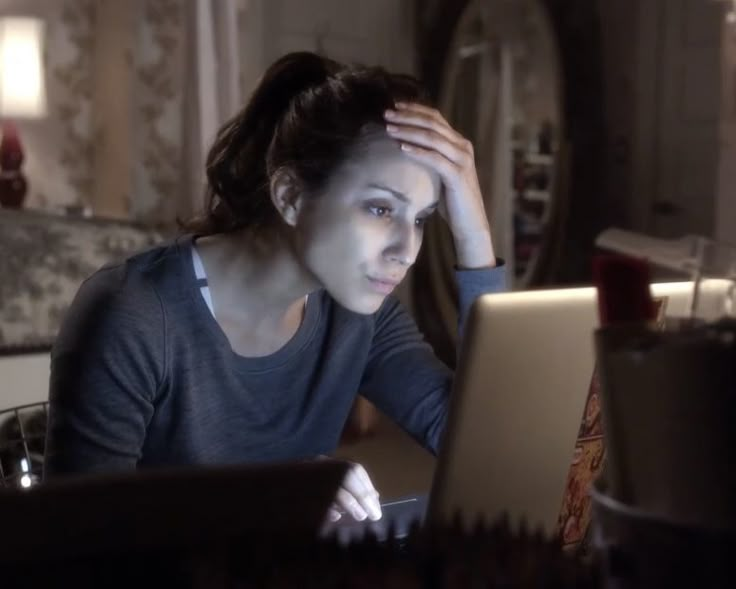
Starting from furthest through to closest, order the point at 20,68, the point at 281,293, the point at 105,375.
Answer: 1. the point at 20,68
2. the point at 281,293
3. the point at 105,375

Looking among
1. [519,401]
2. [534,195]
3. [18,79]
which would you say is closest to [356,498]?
[519,401]

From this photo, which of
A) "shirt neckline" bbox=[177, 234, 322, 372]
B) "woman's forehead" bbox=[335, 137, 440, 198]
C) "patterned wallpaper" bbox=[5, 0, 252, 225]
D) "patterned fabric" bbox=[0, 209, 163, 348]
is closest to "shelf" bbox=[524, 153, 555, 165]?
"patterned wallpaper" bbox=[5, 0, 252, 225]

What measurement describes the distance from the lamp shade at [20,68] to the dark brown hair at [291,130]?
2173 mm

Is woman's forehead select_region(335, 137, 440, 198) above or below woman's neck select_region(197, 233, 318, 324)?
above

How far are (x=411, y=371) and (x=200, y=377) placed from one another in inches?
12.3

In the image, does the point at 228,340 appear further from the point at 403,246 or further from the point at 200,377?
the point at 403,246

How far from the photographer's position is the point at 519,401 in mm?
863

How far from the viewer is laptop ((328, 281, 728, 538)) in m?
0.83

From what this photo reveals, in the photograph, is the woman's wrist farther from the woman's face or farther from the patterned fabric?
the patterned fabric

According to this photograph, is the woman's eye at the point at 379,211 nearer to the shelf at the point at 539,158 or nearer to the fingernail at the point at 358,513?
the fingernail at the point at 358,513

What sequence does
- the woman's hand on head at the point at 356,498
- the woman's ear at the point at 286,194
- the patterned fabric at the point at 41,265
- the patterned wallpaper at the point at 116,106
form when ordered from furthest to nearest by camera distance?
the patterned wallpaper at the point at 116,106 → the patterned fabric at the point at 41,265 → the woman's ear at the point at 286,194 → the woman's hand on head at the point at 356,498

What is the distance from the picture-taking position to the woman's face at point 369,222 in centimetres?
126

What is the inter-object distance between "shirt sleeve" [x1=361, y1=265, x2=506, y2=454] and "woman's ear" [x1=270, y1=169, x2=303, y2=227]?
226 millimetres

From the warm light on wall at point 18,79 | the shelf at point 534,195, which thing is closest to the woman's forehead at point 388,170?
the warm light on wall at point 18,79
